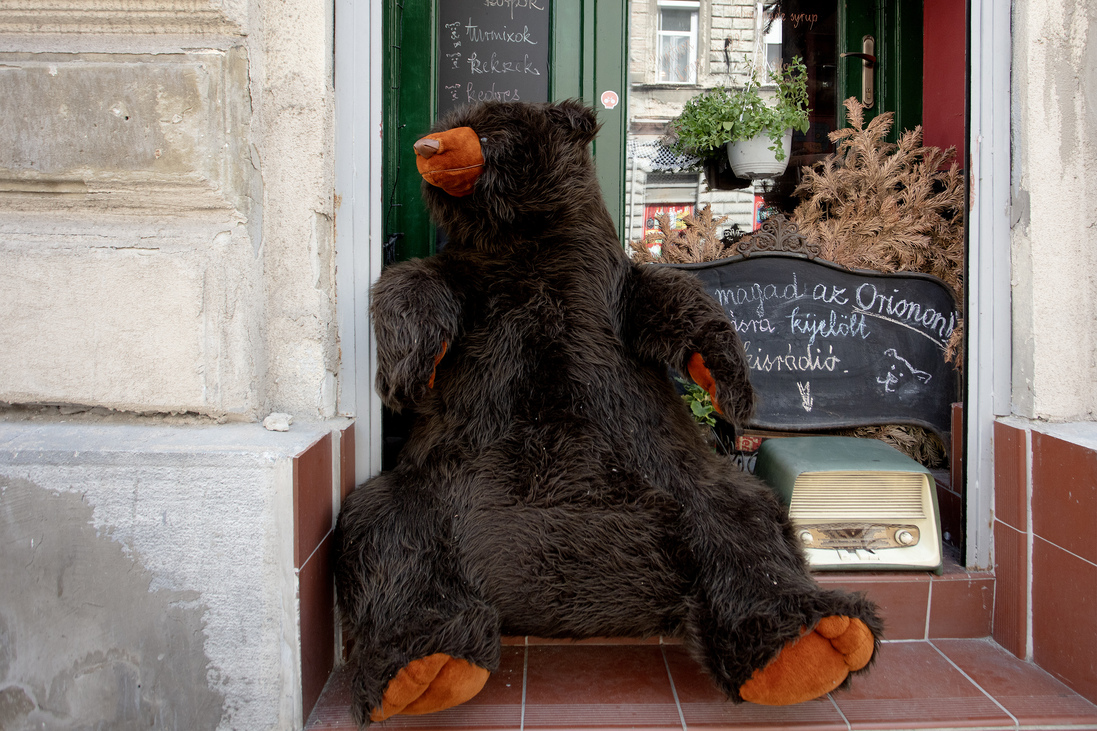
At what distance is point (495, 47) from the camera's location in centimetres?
227

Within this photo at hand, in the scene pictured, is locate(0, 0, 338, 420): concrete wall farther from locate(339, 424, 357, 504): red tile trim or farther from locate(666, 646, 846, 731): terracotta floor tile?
locate(666, 646, 846, 731): terracotta floor tile

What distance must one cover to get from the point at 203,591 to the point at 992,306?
7.43 ft

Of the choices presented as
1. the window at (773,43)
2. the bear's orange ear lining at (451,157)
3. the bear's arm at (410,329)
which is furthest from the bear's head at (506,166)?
the window at (773,43)

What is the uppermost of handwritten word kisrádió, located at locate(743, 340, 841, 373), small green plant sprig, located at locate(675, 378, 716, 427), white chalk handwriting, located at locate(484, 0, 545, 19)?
white chalk handwriting, located at locate(484, 0, 545, 19)

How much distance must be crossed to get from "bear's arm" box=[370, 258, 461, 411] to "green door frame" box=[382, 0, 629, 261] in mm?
834

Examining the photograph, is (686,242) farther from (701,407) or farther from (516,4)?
(516,4)

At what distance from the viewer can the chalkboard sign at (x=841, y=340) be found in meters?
2.35

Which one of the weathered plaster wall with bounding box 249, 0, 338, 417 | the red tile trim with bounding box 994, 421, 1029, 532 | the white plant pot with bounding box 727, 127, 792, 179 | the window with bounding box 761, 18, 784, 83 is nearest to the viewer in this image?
the weathered plaster wall with bounding box 249, 0, 338, 417

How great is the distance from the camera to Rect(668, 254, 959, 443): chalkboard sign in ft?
7.70

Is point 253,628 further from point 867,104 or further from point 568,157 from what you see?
point 867,104

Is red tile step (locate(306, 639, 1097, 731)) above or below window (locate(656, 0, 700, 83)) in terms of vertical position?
below

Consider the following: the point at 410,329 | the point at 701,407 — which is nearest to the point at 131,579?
the point at 410,329

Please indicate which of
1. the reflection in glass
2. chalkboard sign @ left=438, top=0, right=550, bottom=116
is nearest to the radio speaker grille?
the reflection in glass

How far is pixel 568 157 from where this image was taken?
150 centimetres
